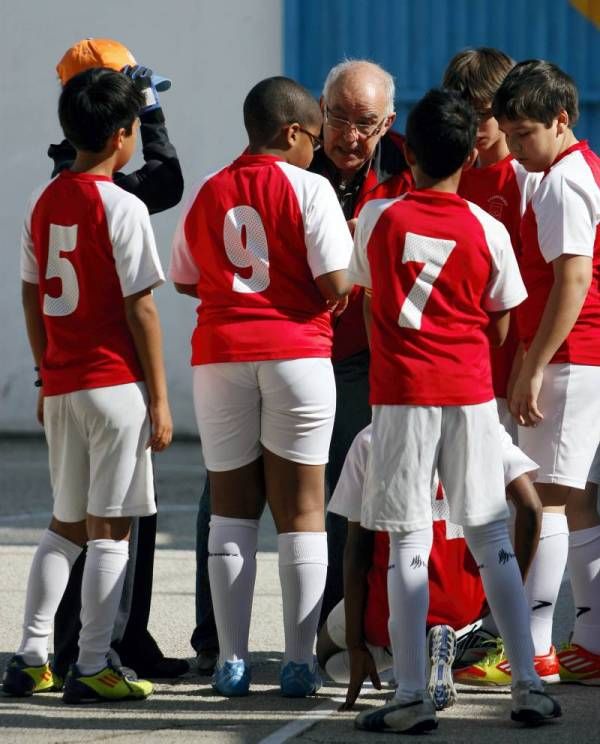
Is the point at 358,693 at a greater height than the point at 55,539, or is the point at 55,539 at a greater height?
the point at 55,539

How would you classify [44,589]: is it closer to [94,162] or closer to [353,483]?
[353,483]

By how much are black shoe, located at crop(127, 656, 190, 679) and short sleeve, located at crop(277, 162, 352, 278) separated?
130cm

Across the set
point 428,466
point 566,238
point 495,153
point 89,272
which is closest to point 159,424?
point 89,272

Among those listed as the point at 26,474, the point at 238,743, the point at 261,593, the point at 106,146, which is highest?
the point at 106,146

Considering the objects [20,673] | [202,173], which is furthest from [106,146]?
[202,173]

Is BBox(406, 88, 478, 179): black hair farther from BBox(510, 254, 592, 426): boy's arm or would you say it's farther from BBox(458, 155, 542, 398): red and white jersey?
BBox(458, 155, 542, 398): red and white jersey

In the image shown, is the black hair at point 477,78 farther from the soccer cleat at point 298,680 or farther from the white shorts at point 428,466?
the soccer cleat at point 298,680

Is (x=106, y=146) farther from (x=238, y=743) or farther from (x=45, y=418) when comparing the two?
(x=238, y=743)

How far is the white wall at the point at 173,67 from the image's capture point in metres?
11.5

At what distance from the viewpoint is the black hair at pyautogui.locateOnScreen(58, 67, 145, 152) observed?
4.30 meters

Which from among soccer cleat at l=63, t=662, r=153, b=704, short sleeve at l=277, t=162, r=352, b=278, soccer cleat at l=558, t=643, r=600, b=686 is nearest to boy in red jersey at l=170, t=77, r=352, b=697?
short sleeve at l=277, t=162, r=352, b=278

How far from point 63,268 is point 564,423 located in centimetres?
149

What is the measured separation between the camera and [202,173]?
11.6 meters

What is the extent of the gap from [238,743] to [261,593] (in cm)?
205
